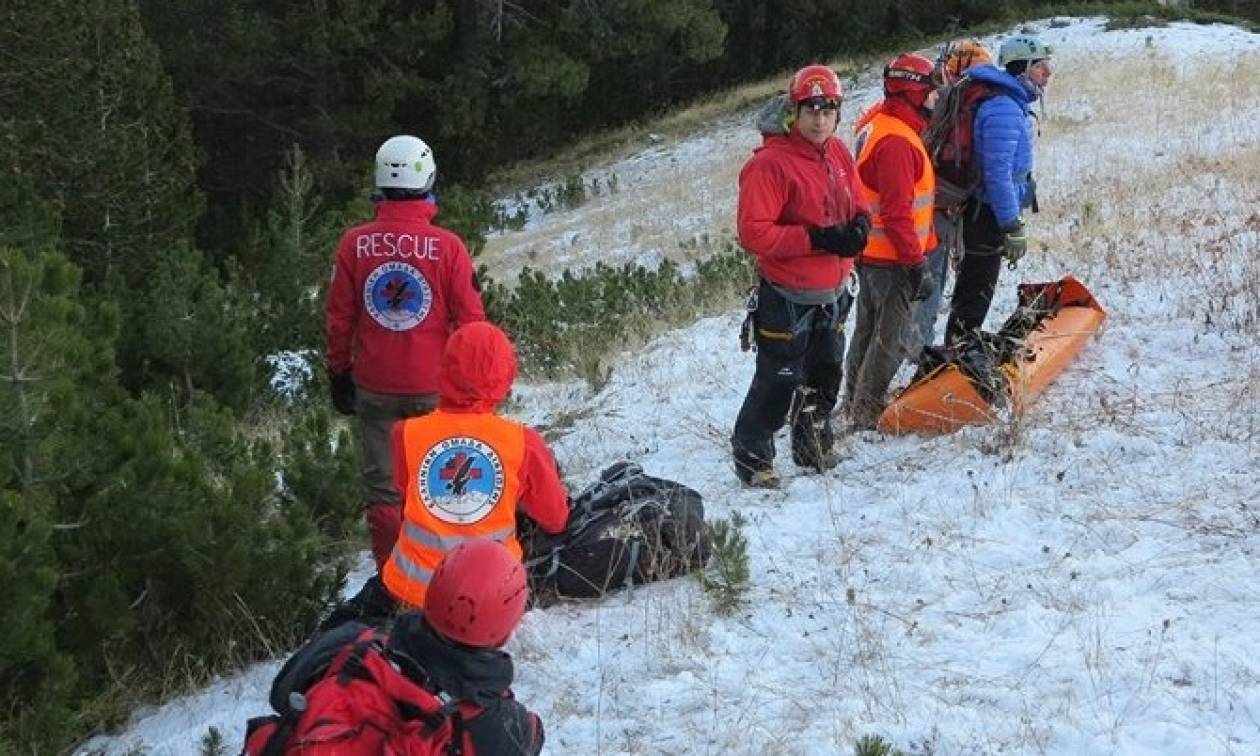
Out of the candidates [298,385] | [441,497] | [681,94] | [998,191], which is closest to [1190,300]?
[998,191]

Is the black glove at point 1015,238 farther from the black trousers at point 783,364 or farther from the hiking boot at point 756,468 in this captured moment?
the hiking boot at point 756,468


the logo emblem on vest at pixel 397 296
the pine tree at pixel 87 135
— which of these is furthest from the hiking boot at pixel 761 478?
the pine tree at pixel 87 135

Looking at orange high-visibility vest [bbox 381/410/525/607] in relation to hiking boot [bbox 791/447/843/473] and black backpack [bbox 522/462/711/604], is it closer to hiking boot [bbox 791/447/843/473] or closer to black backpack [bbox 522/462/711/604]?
black backpack [bbox 522/462/711/604]

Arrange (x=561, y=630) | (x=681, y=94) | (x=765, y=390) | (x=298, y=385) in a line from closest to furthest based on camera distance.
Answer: (x=561, y=630) < (x=765, y=390) < (x=298, y=385) < (x=681, y=94)

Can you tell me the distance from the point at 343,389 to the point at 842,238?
7.12 ft

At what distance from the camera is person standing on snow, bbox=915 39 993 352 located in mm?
6301

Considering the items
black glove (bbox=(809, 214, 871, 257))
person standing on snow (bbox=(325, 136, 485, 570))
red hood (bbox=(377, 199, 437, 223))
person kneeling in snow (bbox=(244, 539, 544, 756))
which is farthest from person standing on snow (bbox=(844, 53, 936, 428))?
person kneeling in snow (bbox=(244, 539, 544, 756))

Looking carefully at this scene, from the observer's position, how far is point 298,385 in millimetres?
9711

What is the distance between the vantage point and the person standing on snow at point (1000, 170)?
616 cm

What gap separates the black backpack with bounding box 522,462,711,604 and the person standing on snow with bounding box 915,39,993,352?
1.96 metres

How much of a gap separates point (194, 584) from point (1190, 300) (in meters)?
5.24

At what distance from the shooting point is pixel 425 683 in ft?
9.21

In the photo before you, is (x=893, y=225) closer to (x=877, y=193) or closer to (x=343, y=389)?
(x=877, y=193)

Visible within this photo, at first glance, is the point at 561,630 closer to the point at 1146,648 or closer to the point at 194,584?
the point at 194,584
